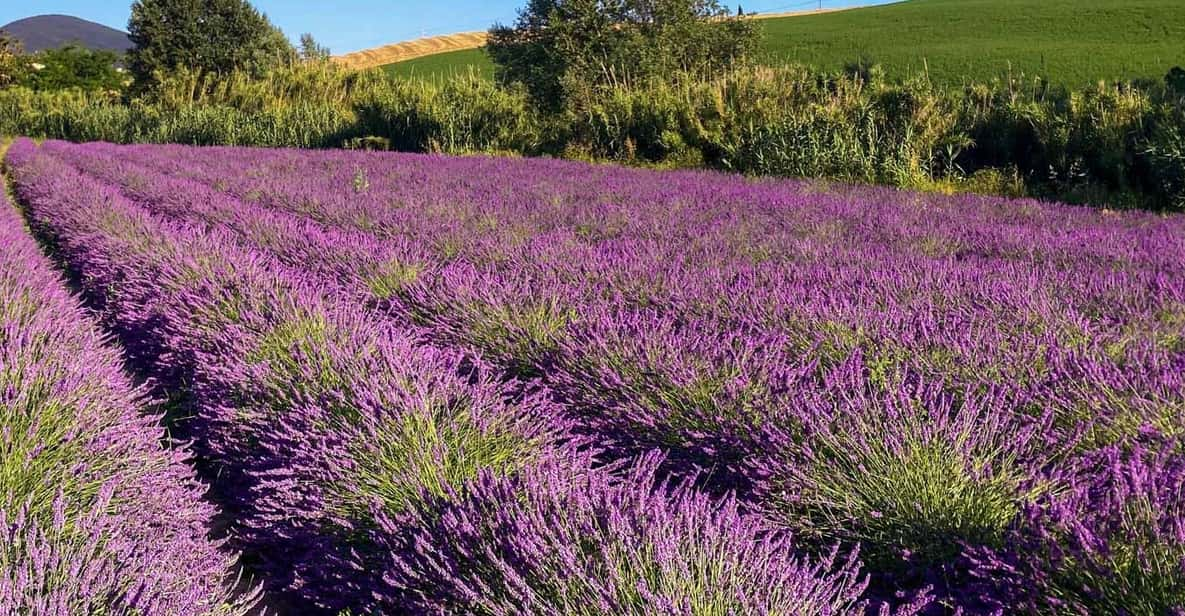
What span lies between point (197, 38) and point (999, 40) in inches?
1581

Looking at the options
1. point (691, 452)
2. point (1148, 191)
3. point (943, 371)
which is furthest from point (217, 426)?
point (1148, 191)

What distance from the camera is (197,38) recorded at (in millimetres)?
37250

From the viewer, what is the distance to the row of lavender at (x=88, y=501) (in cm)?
157

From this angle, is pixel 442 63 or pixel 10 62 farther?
pixel 442 63

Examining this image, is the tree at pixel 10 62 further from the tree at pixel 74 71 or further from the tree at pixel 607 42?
the tree at pixel 607 42

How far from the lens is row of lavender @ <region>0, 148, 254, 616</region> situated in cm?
157

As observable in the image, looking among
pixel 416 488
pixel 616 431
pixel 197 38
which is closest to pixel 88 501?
→ pixel 416 488

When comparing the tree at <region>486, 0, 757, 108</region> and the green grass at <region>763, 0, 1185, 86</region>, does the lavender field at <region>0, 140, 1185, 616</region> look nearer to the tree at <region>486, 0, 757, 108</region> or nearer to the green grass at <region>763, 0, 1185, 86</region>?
the tree at <region>486, 0, 757, 108</region>

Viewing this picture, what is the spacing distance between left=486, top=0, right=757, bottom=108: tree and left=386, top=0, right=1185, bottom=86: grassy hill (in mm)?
2656

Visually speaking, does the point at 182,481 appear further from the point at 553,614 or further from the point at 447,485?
the point at 553,614

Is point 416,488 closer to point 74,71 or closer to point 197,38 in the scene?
point 197,38

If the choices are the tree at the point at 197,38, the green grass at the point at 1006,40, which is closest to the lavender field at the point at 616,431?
the green grass at the point at 1006,40

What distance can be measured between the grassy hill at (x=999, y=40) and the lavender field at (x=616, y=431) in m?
22.8

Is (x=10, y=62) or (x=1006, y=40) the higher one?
(x=10, y=62)
